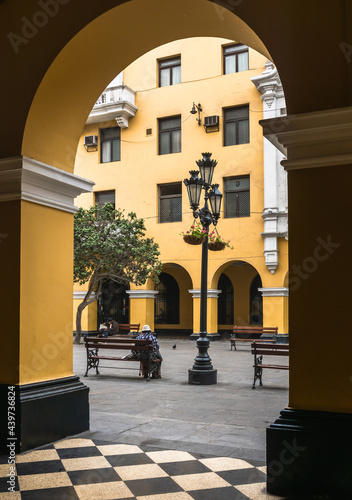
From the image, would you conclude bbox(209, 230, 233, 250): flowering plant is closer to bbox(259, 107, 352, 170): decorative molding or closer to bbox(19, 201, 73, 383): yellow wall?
bbox(19, 201, 73, 383): yellow wall

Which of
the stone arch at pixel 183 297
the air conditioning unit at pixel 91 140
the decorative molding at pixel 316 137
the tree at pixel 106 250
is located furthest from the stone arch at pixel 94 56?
the stone arch at pixel 183 297

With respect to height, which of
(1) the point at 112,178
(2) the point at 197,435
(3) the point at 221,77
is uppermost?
(3) the point at 221,77

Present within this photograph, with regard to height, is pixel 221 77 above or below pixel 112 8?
above

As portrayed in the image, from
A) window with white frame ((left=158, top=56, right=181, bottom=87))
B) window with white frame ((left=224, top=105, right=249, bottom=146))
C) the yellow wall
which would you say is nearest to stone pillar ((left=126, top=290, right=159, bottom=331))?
window with white frame ((left=224, top=105, right=249, bottom=146))

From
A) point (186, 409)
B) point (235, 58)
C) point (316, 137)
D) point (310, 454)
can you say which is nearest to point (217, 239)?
point (235, 58)

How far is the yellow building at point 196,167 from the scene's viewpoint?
19.1 m

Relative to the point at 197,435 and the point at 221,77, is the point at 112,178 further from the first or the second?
the point at 197,435

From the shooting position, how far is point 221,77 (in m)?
20.4

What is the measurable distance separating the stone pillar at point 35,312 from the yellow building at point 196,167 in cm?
1393

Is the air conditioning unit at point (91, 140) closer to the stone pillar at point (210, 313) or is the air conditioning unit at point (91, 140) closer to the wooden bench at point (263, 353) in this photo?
the stone pillar at point (210, 313)

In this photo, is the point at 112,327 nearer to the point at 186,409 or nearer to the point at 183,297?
the point at 183,297

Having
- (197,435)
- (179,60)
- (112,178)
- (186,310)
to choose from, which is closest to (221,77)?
(179,60)

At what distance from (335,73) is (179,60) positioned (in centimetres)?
1863

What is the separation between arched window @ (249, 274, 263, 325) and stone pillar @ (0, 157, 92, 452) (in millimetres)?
16848
